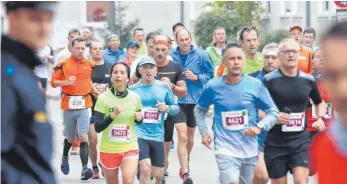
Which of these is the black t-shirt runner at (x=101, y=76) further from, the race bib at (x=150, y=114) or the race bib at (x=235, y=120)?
the race bib at (x=235, y=120)

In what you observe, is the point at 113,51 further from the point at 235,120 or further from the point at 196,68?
the point at 235,120

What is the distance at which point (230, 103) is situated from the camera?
9867 mm

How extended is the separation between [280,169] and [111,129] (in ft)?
6.01

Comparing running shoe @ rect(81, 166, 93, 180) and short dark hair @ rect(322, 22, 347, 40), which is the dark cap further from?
running shoe @ rect(81, 166, 93, 180)

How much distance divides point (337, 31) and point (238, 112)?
678 cm

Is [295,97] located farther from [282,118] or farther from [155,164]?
[155,164]

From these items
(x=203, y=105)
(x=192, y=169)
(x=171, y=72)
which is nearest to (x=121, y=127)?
(x=203, y=105)

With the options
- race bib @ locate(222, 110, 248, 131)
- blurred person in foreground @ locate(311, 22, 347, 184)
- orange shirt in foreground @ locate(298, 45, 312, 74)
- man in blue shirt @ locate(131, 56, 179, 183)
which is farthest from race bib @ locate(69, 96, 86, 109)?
blurred person in foreground @ locate(311, 22, 347, 184)

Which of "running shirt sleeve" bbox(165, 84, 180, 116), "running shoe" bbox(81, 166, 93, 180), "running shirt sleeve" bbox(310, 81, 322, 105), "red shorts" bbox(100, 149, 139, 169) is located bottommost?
"running shoe" bbox(81, 166, 93, 180)

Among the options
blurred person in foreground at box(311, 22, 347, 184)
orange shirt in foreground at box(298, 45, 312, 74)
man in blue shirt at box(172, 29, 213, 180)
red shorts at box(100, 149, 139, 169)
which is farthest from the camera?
man in blue shirt at box(172, 29, 213, 180)

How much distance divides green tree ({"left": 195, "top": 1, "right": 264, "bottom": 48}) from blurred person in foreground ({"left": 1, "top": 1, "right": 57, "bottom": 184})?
32.1m

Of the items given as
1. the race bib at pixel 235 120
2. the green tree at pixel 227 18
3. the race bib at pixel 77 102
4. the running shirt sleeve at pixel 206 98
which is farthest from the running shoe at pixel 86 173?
the green tree at pixel 227 18

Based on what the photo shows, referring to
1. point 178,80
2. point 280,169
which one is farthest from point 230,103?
point 178,80

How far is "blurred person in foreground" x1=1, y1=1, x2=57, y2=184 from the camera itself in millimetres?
4516
